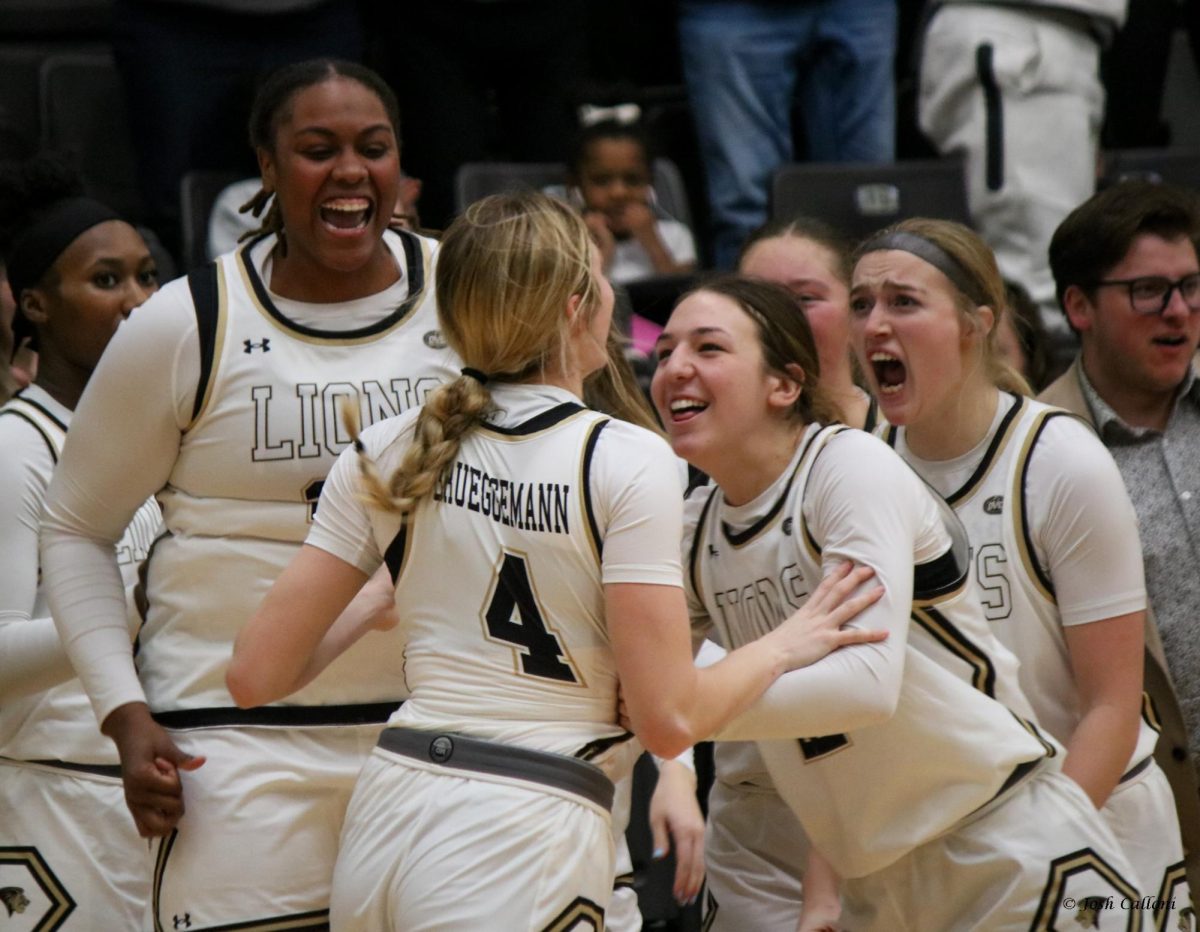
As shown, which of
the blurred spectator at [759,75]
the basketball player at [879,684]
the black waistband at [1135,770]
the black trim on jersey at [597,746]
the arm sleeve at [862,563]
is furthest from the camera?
the blurred spectator at [759,75]

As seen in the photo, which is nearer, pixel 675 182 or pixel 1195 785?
pixel 1195 785

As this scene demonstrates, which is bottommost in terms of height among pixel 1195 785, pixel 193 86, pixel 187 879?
pixel 1195 785

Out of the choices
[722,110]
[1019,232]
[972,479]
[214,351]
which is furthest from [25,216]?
[1019,232]

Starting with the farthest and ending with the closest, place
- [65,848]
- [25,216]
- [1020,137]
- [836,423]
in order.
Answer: [1020,137] → [25,216] → [65,848] → [836,423]

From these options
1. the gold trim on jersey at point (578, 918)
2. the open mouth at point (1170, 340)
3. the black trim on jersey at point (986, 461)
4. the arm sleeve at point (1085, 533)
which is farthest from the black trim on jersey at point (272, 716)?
the open mouth at point (1170, 340)

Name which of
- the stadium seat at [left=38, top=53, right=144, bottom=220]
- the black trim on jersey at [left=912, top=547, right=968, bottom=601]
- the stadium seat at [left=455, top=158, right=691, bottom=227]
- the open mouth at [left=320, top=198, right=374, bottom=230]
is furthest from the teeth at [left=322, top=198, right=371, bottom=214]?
the stadium seat at [left=38, top=53, right=144, bottom=220]

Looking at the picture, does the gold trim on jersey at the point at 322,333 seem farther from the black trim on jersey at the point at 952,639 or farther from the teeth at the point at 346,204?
the black trim on jersey at the point at 952,639

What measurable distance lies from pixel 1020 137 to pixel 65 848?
464 cm

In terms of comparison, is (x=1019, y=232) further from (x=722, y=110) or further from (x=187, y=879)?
(x=187, y=879)

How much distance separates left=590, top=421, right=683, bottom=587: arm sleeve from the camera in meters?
2.54

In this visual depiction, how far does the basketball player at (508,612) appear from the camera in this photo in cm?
255

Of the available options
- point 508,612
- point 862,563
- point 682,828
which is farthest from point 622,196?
point 508,612

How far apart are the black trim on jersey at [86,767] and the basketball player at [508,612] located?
1015mm

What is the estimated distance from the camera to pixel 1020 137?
677 cm
